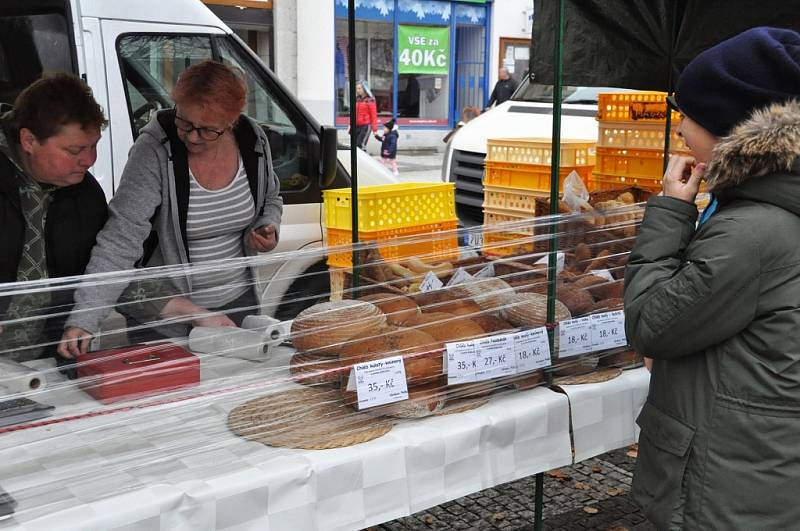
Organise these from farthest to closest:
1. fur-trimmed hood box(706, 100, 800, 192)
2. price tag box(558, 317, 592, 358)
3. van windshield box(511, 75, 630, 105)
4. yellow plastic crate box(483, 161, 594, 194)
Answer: van windshield box(511, 75, 630, 105), yellow plastic crate box(483, 161, 594, 194), price tag box(558, 317, 592, 358), fur-trimmed hood box(706, 100, 800, 192)

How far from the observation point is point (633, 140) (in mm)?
3953

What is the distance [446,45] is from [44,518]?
17730 mm

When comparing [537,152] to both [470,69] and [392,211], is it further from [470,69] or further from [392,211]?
[470,69]

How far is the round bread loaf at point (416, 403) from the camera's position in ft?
6.36

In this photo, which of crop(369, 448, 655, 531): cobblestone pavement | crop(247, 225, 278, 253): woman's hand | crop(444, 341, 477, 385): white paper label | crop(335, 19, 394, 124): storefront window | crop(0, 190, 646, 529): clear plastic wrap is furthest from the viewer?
crop(335, 19, 394, 124): storefront window

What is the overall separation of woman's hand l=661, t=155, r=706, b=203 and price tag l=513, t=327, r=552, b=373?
61 cm

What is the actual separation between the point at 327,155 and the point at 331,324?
7.12 ft

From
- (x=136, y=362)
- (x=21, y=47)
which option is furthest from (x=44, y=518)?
(x=21, y=47)

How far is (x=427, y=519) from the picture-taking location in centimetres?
364

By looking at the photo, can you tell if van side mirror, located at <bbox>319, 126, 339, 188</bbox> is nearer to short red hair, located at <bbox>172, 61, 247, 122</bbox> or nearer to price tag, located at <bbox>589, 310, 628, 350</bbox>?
short red hair, located at <bbox>172, 61, 247, 122</bbox>

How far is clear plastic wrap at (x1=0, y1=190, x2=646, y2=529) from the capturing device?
5.42 ft

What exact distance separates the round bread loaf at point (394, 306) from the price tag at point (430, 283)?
9 centimetres

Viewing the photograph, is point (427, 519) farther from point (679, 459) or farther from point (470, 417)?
point (679, 459)

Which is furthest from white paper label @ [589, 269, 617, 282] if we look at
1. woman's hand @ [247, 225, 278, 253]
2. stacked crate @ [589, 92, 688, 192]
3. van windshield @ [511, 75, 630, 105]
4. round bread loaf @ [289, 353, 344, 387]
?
van windshield @ [511, 75, 630, 105]
